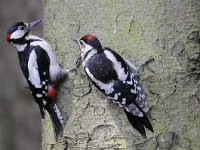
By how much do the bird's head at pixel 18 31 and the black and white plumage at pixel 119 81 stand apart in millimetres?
452

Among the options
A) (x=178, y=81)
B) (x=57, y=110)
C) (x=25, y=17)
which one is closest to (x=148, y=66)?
(x=178, y=81)

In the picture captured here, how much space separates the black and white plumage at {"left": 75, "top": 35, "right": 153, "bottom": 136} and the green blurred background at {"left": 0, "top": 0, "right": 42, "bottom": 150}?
2.04 metres

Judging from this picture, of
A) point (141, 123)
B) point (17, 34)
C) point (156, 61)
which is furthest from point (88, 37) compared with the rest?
point (17, 34)

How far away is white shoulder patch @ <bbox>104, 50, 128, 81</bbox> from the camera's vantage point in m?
2.79

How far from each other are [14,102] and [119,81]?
7.12ft

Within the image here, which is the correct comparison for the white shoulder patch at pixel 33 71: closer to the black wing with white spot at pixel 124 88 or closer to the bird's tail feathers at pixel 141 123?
the black wing with white spot at pixel 124 88

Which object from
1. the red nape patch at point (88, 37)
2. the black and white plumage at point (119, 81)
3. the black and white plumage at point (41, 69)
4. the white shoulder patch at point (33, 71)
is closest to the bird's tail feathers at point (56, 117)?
the black and white plumage at point (41, 69)

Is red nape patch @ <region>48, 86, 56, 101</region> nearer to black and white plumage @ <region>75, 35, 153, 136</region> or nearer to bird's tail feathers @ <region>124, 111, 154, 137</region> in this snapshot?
black and white plumage @ <region>75, 35, 153, 136</region>

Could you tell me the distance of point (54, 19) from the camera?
9.68 feet

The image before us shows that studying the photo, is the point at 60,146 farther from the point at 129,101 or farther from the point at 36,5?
the point at 36,5

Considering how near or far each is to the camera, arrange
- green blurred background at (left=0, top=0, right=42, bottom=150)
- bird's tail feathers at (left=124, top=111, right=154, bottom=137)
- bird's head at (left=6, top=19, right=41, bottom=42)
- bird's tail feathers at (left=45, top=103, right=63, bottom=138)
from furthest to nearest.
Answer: green blurred background at (left=0, top=0, right=42, bottom=150)
bird's head at (left=6, top=19, right=41, bottom=42)
bird's tail feathers at (left=45, top=103, right=63, bottom=138)
bird's tail feathers at (left=124, top=111, right=154, bottom=137)

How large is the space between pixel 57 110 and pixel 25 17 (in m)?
1.90

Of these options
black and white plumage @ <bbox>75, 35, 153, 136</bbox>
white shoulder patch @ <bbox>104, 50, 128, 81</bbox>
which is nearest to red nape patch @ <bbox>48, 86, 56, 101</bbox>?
black and white plumage @ <bbox>75, 35, 153, 136</bbox>

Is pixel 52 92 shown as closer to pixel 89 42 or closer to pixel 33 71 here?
pixel 33 71
